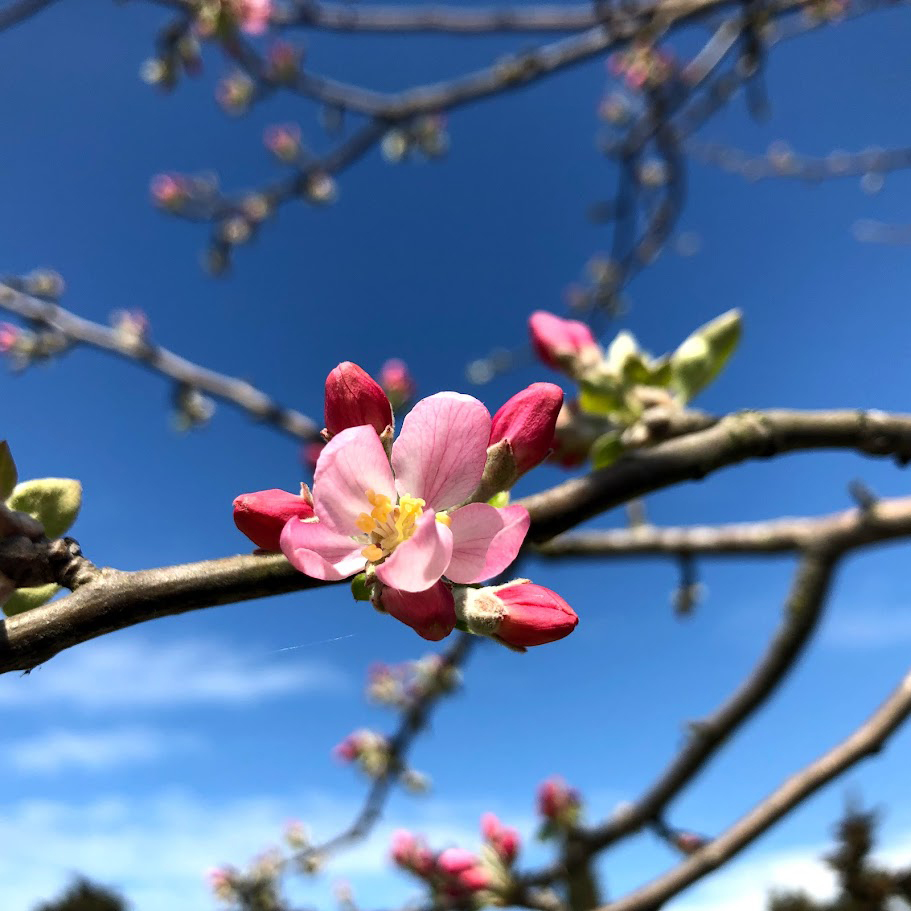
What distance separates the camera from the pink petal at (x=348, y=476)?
694 mm

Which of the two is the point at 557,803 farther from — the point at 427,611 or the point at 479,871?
the point at 427,611

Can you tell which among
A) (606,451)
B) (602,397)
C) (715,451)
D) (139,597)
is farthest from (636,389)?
(139,597)

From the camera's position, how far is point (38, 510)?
2.78 ft

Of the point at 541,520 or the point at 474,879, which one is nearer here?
the point at 541,520

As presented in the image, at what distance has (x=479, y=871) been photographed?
258cm

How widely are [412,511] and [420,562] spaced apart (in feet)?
0.44

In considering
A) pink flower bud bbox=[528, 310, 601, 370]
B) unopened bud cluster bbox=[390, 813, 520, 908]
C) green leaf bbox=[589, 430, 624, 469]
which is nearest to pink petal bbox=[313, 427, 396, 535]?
green leaf bbox=[589, 430, 624, 469]

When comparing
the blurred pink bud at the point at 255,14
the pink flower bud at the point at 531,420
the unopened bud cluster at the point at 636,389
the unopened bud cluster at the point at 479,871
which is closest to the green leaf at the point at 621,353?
the unopened bud cluster at the point at 636,389

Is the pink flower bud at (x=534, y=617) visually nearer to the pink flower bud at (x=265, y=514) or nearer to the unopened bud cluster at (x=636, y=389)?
the pink flower bud at (x=265, y=514)

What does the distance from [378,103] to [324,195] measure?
176 cm

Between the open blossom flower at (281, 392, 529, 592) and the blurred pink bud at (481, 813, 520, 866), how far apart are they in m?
2.44

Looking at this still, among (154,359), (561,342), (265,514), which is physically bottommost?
(265,514)

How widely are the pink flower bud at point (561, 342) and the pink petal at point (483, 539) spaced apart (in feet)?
3.08

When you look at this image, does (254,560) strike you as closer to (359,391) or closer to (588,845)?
(359,391)
